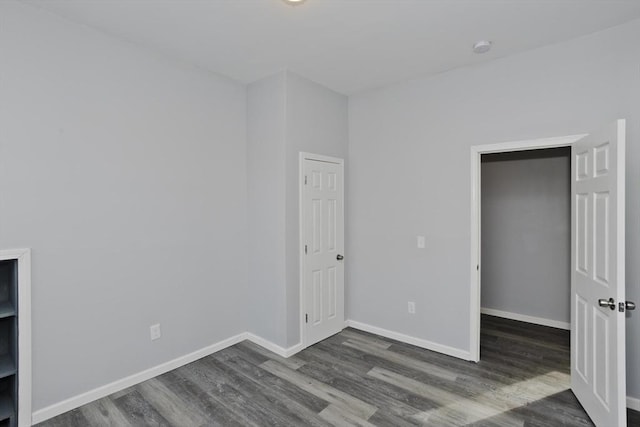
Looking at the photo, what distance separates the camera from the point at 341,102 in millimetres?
4008

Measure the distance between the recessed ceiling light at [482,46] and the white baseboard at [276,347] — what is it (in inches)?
128

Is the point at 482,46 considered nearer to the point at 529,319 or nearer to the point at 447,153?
the point at 447,153

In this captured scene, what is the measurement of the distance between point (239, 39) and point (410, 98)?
1.87 metres

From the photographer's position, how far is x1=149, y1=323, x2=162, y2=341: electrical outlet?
292 centimetres

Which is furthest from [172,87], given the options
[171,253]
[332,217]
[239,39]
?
[332,217]

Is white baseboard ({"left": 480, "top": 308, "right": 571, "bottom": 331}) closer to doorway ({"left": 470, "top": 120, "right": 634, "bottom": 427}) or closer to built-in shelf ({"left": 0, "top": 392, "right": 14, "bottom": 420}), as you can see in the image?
doorway ({"left": 470, "top": 120, "right": 634, "bottom": 427})

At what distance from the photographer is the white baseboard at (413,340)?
326 centimetres

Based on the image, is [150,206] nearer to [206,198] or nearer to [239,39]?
[206,198]

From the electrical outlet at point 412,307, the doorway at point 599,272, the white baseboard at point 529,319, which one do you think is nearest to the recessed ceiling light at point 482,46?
the doorway at point 599,272

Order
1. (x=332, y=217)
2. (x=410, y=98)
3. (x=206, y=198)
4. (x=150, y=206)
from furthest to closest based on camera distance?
(x=332, y=217) < (x=410, y=98) < (x=206, y=198) < (x=150, y=206)

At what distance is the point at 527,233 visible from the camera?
4.29 m

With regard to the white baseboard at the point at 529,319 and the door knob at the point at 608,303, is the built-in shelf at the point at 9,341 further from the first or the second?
the white baseboard at the point at 529,319

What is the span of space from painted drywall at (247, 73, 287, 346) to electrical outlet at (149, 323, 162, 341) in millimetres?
997

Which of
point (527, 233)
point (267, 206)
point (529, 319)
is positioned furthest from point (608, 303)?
point (267, 206)
